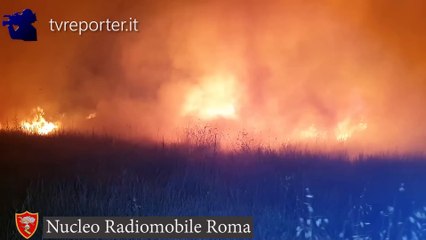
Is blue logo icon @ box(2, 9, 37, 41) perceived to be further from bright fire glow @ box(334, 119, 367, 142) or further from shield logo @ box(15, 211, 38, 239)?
bright fire glow @ box(334, 119, 367, 142)

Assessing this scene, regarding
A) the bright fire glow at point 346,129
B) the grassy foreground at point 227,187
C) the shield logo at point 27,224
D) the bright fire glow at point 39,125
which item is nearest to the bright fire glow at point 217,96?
the grassy foreground at point 227,187

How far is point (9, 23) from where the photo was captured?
2.73m

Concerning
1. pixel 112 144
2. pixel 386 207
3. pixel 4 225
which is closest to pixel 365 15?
pixel 386 207

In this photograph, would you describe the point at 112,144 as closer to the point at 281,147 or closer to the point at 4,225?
the point at 4,225

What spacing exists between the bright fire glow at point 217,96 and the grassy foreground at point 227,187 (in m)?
0.24

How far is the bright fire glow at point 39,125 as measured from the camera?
2.74 m

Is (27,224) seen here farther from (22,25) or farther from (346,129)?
(346,129)

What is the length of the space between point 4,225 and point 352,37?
2385mm

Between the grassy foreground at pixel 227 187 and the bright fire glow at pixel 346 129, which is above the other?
the bright fire glow at pixel 346 129

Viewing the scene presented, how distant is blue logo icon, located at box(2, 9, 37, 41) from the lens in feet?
8.91

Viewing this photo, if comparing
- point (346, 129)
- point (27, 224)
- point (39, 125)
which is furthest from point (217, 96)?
point (27, 224)

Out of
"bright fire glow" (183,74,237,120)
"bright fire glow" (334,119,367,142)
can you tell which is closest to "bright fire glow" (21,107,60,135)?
"bright fire glow" (183,74,237,120)

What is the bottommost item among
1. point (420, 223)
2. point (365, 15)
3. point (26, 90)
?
point (420, 223)

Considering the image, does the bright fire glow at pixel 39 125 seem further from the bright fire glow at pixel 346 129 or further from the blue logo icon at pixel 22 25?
the bright fire glow at pixel 346 129
